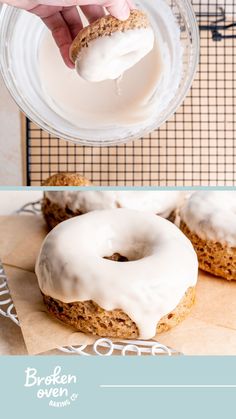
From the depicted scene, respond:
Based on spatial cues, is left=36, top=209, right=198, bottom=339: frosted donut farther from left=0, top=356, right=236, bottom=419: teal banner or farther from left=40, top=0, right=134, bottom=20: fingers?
left=40, top=0, right=134, bottom=20: fingers

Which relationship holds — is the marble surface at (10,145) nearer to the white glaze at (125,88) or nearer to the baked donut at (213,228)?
the white glaze at (125,88)

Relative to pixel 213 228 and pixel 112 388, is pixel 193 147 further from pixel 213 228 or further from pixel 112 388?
pixel 112 388

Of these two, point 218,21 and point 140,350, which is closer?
point 140,350

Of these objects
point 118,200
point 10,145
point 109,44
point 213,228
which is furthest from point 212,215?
point 10,145

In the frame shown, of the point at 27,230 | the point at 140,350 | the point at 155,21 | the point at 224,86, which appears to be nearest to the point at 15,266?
the point at 27,230

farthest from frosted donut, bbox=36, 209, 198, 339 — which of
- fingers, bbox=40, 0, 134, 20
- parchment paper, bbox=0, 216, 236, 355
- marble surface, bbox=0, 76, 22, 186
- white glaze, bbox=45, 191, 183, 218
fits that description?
marble surface, bbox=0, 76, 22, 186

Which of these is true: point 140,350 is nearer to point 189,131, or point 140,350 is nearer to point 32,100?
point 32,100
